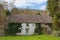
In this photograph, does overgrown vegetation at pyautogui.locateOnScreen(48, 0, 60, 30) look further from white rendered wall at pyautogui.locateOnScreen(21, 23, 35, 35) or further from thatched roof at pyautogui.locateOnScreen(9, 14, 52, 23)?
thatched roof at pyautogui.locateOnScreen(9, 14, 52, 23)

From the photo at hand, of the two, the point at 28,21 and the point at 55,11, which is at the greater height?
the point at 55,11

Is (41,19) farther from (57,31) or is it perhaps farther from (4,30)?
(57,31)

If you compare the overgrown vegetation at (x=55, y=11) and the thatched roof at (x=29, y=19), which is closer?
the overgrown vegetation at (x=55, y=11)

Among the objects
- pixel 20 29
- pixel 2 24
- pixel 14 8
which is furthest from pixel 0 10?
pixel 14 8

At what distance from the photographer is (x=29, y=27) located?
211 feet

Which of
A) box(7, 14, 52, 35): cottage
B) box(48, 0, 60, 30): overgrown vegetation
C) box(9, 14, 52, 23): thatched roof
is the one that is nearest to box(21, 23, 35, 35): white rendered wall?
box(7, 14, 52, 35): cottage

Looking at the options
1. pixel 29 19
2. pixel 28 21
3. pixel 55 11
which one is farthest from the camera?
pixel 29 19

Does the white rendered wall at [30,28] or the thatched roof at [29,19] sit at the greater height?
the thatched roof at [29,19]

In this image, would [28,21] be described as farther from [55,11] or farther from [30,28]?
[55,11]

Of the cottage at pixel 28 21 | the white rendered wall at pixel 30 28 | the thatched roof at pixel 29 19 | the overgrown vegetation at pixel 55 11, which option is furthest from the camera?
the thatched roof at pixel 29 19

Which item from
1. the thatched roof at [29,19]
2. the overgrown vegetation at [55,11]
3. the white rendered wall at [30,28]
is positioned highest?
the overgrown vegetation at [55,11]

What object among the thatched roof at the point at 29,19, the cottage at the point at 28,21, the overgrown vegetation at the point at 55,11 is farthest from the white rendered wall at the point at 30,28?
the overgrown vegetation at the point at 55,11

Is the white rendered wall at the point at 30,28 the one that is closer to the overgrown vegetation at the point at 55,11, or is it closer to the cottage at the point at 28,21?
the cottage at the point at 28,21

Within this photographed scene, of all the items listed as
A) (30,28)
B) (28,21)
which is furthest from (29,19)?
(30,28)
